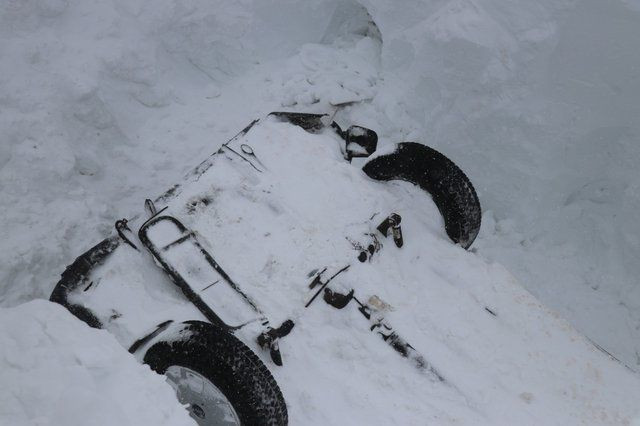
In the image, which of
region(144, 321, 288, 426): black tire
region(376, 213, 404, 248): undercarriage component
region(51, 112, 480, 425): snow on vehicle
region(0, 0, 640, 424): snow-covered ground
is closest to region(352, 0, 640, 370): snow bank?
region(0, 0, 640, 424): snow-covered ground

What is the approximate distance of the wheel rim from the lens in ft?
9.88

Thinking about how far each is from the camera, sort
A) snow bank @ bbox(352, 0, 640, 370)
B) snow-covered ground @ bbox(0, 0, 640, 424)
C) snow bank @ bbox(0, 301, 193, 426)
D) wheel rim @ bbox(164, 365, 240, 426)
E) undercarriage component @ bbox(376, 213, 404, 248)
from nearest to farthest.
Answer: snow bank @ bbox(0, 301, 193, 426) < wheel rim @ bbox(164, 365, 240, 426) < undercarriage component @ bbox(376, 213, 404, 248) < snow-covered ground @ bbox(0, 0, 640, 424) < snow bank @ bbox(352, 0, 640, 370)

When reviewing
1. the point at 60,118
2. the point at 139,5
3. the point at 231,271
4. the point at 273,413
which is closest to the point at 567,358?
the point at 273,413

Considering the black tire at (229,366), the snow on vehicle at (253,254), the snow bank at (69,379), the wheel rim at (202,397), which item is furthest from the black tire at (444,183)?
the snow bank at (69,379)

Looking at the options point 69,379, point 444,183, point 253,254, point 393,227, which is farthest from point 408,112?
point 69,379

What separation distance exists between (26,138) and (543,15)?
16.9 feet

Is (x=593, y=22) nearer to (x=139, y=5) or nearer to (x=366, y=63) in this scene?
(x=366, y=63)

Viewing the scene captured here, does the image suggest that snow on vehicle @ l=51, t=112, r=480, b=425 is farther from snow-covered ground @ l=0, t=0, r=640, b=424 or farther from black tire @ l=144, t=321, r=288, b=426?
snow-covered ground @ l=0, t=0, r=640, b=424

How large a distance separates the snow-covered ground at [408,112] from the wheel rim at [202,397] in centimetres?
190

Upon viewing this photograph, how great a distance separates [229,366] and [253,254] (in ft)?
3.35

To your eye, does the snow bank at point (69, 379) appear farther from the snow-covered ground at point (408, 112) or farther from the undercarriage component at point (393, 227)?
the snow-covered ground at point (408, 112)

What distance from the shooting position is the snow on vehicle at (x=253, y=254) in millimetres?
3016

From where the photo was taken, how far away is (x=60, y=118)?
507 centimetres

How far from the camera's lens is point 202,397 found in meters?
3.09
